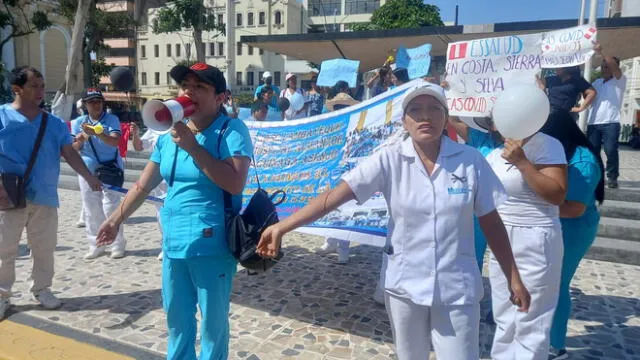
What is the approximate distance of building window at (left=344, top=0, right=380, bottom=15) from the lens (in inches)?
2080

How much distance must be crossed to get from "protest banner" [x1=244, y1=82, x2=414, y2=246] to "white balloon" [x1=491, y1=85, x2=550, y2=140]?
1.31 m

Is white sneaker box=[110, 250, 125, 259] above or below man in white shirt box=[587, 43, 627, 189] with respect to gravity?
below

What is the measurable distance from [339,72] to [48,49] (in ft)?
120

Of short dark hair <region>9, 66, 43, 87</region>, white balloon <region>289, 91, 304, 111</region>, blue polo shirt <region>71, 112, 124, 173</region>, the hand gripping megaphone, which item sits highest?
short dark hair <region>9, 66, 43, 87</region>

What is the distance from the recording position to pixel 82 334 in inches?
146

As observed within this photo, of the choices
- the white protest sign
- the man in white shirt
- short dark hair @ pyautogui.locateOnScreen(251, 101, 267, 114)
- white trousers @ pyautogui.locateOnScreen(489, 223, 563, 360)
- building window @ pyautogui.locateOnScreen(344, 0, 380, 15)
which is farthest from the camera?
building window @ pyautogui.locateOnScreen(344, 0, 380, 15)

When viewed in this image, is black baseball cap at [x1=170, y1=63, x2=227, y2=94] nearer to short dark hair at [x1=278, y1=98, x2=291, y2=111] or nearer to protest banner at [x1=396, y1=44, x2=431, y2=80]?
protest banner at [x1=396, y1=44, x2=431, y2=80]

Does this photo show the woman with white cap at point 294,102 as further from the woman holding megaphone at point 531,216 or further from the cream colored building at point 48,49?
the cream colored building at point 48,49

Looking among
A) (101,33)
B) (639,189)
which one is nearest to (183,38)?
(101,33)

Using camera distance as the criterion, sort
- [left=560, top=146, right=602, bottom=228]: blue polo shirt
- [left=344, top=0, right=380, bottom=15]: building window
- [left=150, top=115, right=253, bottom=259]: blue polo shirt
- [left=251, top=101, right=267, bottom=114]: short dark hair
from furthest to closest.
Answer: [left=344, top=0, right=380, bottom=15]: building window, [left=251, top=101, right=267, bottom=114]: short dark hair, [left=560, top=146, right=602, bottom=228]: blue polo shirt, [left=150, top=115, right=253, bottom=259]: blue polo shirt

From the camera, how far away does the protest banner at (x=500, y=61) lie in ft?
10.9

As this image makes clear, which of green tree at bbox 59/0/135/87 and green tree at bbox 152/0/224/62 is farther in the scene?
green tree at bbox 152/0/224/62

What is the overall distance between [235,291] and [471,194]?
328cm

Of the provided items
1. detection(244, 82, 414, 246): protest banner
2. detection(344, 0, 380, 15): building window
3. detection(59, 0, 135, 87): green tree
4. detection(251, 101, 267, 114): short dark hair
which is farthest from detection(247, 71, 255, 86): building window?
detection(244, 82, 414, 246): protest banner
